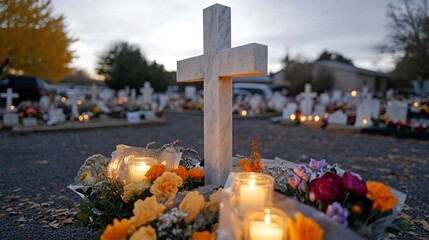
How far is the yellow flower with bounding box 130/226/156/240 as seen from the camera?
156 cm

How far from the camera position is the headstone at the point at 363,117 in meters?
11.8

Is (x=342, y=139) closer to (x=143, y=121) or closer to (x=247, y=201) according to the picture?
(x=143, y=121)

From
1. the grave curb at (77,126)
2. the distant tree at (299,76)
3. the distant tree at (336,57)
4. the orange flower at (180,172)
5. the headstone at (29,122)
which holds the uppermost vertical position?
the distant tree at (336,57)

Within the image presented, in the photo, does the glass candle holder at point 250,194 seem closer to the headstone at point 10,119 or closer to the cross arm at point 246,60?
the cross arm at point 246,60

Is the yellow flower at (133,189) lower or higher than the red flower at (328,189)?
lower

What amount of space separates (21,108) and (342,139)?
12124 millimetres

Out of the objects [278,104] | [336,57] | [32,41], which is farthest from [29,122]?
[336,57]

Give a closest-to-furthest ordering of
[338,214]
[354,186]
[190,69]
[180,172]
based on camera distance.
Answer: [338,214]
[354,186]
[180,172]
[190,69]

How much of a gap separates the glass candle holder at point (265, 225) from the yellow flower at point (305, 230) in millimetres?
66

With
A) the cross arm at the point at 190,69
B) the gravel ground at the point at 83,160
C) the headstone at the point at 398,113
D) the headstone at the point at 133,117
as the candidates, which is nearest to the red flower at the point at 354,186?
the cross arm at the point at 190,69

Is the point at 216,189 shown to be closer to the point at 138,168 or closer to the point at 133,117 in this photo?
the point at 138,168

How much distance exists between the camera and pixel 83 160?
6551mm

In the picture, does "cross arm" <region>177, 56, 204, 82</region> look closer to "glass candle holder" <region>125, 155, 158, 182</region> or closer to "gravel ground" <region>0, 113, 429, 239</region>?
"glass candle holder" <region>125, 155, 158, 182</region>

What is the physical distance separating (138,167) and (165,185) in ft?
1.32
